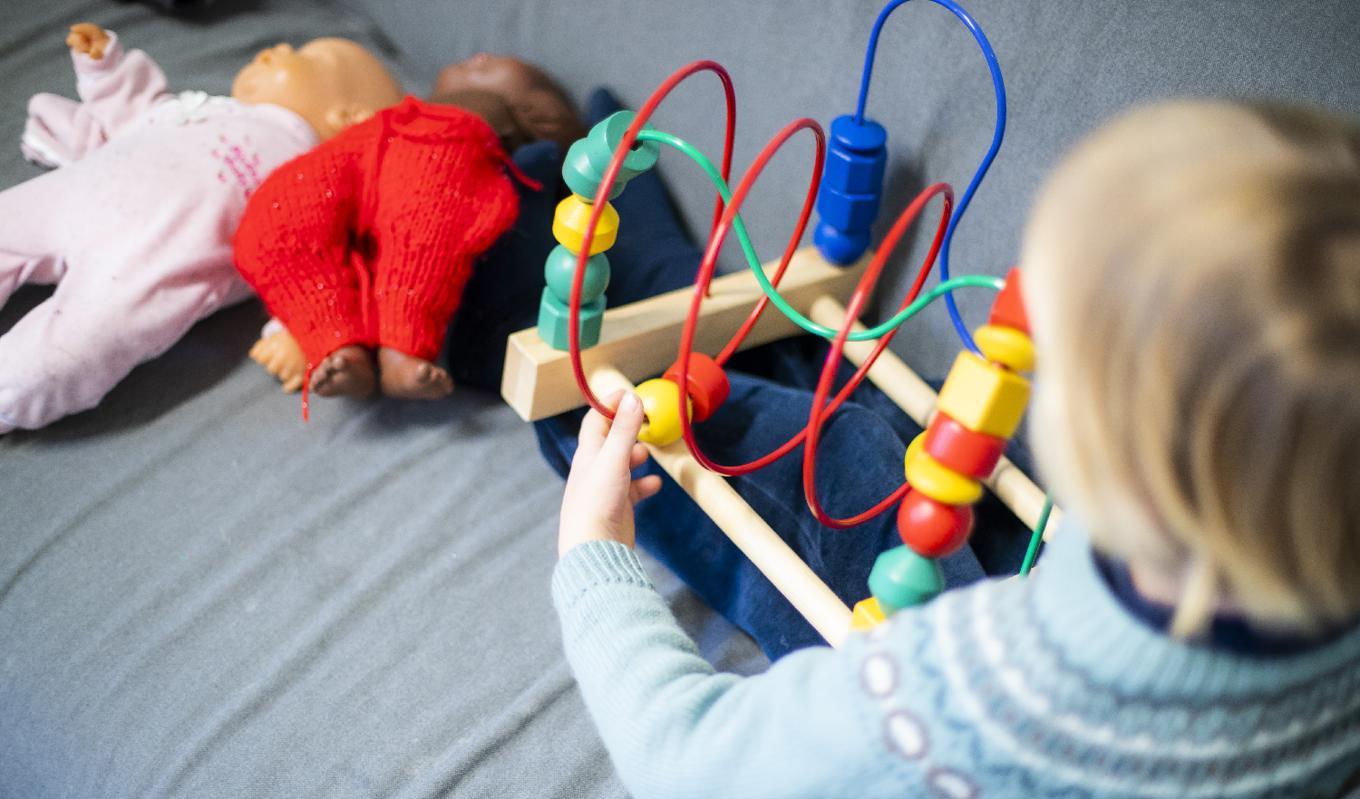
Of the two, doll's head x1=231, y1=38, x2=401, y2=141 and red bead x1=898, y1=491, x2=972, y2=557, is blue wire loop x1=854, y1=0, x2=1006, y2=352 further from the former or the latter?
doll's head x1=231, y1=38, x2=401, y2=141

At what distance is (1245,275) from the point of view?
330 mm

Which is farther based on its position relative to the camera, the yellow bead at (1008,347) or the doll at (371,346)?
the doll at (371,346)

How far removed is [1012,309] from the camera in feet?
1.65

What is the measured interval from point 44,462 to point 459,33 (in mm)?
639

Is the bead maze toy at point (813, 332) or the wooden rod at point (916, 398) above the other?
the bead maze toy at point (813, 332)

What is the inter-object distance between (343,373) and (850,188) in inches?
16.6

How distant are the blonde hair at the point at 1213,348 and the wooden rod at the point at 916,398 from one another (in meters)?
0.29

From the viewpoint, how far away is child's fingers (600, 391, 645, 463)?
66 cm

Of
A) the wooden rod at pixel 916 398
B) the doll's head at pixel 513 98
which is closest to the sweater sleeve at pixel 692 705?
the wooden rod at pixel 916 398

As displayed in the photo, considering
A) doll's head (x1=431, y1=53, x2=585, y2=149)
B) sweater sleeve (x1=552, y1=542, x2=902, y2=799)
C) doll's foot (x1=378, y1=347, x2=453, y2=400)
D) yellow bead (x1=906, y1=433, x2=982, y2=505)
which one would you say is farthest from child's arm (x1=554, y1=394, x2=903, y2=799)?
doll's head (x1=431, y1=53, x2=585, y2=149)

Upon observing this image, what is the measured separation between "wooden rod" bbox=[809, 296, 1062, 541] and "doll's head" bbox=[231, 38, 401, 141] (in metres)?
0.49

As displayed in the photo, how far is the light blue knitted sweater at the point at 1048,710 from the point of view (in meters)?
0.40

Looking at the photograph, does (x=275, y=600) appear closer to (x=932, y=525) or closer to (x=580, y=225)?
(x=580, y=225)

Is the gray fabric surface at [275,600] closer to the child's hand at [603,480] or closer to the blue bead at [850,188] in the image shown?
the child's hand at [603,480]
